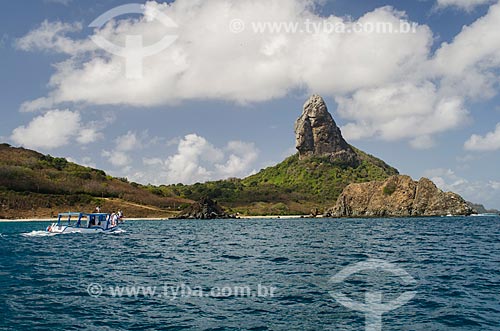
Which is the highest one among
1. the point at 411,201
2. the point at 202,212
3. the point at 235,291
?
the point at 411,201

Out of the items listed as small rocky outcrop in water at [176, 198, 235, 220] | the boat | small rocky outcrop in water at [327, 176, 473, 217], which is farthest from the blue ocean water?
small rocky outcrop in water at [176, 198, 235, 220]

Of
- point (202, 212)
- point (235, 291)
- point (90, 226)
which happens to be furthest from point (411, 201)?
point (235, 291)

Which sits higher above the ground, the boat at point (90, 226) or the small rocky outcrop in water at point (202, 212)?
the small rocky outcrop in water at point (202, 212)

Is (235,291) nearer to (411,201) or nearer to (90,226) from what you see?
(90,226)

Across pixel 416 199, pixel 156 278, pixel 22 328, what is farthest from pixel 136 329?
pixel 416 199

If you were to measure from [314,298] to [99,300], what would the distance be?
11.2 meters

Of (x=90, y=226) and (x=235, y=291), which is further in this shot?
(x=90, y=226)

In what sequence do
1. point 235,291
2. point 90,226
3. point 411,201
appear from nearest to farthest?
1. point 235,291
2. point 90,226
3. point 411,201

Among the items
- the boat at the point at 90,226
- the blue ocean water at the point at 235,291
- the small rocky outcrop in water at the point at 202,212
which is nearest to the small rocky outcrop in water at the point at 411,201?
the small rocky outcrop in water at the point at 202,212

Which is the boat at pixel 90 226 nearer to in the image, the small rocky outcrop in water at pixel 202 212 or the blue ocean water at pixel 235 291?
the blue ocean water at pixel 235 291

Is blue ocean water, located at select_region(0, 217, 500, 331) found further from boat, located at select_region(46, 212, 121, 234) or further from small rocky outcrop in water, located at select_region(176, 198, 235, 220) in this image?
small rocky outcrop in water, located at select_region(176, 198, 235, 220)

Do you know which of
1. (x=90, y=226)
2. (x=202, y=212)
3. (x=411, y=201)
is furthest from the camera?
(x=202, y=212)

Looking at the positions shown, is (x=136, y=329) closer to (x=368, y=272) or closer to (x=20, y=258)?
(x=368, y=272)

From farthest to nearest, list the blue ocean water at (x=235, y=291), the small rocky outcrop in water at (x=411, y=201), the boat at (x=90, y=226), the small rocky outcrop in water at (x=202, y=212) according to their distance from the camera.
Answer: the small rocky outcrop in water at (x=202, y=212), the small rocky outcrop in water at (x=411, y=201), the boat at (x=90, y=226), the blue ocean water at (x=235, y=291)
